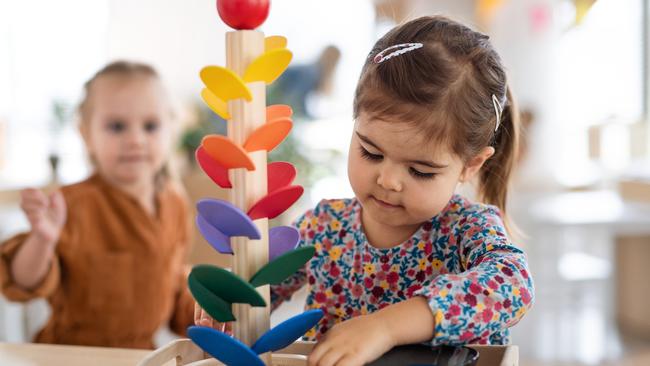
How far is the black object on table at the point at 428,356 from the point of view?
1.92 ft

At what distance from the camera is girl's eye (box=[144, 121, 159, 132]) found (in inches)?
59.3

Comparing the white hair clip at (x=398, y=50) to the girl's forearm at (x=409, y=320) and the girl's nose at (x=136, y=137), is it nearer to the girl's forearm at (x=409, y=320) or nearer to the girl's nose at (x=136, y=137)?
the girl's forearm at (x=409, y=320)

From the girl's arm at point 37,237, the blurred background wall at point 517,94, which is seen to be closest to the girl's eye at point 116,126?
the girl's arm at point 37,237

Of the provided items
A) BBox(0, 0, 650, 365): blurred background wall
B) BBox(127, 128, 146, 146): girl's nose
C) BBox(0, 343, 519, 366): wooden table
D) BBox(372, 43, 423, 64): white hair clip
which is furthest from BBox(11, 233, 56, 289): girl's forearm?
BBox(0, 0, 650, 365): blurred background wall

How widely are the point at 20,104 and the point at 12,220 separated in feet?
5.67

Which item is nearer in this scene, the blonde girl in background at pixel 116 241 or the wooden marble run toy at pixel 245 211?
the wooden marble run toy at pixel 245 211

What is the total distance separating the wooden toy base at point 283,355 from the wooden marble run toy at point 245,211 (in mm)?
17

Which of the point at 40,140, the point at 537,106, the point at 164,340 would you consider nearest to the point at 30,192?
the point at 164,340

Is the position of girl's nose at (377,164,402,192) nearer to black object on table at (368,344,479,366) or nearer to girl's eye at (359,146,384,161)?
girl's eye at (359,146,384,161)

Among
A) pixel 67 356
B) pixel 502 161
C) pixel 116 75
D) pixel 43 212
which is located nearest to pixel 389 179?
pixel 502 161

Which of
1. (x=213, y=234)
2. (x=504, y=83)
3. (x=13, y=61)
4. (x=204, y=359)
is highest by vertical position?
(x=13, y=61)

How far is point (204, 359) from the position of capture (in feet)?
2.19

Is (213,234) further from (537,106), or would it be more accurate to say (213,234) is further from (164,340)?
(537,106)

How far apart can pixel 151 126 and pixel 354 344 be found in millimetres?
1038
